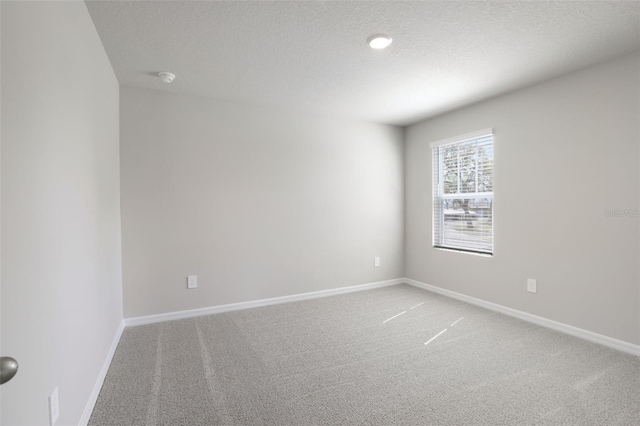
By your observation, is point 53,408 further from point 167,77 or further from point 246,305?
point 167,77

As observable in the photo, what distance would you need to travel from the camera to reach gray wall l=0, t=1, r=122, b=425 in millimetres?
1044

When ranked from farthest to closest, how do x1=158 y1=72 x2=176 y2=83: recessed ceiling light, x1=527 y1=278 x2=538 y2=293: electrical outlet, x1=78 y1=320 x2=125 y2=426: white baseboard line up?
x1=527 y1=278 x2=538 y2=293: electrical outlet, x1=158 y1=72 x2=176 y2=83: recessed ceiling light, x1=78 y1=320 x2=125 y2=426: white baseboard

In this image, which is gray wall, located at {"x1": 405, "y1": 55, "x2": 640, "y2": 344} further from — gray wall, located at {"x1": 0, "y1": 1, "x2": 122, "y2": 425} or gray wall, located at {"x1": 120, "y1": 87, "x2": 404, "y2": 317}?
gray wall, located at {"x1": 0, "y1": 1, "x2": 122, "y2": 425}

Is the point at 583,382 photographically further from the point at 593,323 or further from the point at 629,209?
the point at 629,209

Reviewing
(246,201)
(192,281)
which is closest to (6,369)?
(192,281)

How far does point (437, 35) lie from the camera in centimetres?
228

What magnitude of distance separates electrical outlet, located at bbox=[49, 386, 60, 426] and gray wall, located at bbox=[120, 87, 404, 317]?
202 cm

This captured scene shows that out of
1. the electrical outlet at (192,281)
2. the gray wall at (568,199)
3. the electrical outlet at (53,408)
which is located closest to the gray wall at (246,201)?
the electrical outlet at (192,281)

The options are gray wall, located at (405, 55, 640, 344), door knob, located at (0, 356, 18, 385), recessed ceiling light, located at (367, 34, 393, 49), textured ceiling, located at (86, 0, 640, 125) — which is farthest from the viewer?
gray wall, located at (405, 55, 640, 344)

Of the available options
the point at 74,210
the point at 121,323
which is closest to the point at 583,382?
the point at 74,210

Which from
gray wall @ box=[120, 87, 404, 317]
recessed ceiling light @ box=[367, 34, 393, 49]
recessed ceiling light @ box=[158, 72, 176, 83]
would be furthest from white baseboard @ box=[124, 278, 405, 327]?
recessed ceiling light @ box=[367, 34, 393, 49]

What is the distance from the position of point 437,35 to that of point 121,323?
362cm

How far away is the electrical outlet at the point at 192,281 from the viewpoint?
11.4 ft

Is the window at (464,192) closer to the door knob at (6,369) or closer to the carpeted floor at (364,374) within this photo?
the carpeted floor at (364,374)
